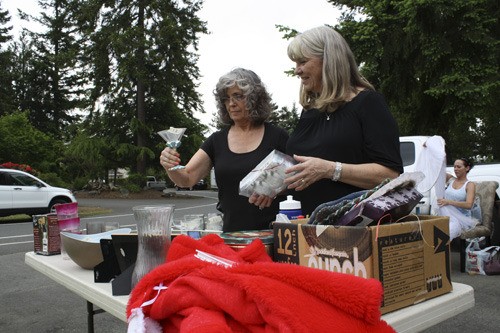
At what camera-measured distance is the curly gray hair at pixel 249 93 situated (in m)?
2.34

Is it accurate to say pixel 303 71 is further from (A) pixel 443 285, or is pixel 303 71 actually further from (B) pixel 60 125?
(B) pixel 60 125

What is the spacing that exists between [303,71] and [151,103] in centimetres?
2900

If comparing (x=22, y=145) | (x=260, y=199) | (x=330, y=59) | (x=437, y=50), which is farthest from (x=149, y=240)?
(x=22, y=145)

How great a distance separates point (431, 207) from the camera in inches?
260

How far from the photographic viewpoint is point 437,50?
1268 centimetres

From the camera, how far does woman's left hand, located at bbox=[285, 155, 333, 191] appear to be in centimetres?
155

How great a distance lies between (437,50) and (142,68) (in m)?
19.0

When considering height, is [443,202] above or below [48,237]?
below

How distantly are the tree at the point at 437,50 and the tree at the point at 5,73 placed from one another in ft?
108

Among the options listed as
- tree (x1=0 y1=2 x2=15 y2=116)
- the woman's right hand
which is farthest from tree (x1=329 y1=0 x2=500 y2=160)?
tree (x1=0 y1=2 x2=15 y2=116)

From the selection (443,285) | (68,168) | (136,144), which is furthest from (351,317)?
(68,168)

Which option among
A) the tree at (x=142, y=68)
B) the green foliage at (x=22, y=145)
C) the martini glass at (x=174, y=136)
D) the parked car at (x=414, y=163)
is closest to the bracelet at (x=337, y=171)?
the martini glass at (x=174, y=136)

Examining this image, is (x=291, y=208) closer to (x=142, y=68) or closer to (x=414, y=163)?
(x=414, y=163)

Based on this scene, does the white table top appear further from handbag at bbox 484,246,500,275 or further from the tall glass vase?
handbag at bbox 484,246,500,275
